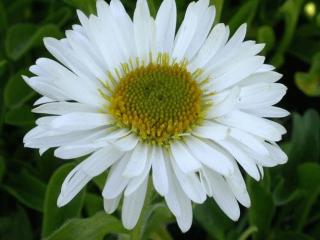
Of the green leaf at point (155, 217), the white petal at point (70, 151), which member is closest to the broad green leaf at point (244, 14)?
the green leaf at point (155, 217)

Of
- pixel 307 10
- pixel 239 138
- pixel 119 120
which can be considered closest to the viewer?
pixel 239 138

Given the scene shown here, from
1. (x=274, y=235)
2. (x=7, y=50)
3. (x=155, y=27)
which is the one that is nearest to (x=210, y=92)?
(x=155, y=27)

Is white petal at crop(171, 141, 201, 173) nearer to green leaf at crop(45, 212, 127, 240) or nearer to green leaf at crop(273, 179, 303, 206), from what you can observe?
green leaf at crop(45, 212, 127, 240)

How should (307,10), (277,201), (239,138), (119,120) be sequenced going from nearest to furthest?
1. (239,138)
2. (119,120)
3. (277,201)
4. (307,10)

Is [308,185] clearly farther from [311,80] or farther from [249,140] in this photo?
[249,140]

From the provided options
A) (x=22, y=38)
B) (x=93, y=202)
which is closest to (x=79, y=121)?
(x=93, y=202)

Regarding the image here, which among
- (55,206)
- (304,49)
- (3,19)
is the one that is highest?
(3,19)

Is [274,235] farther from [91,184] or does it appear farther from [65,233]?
[65,233]

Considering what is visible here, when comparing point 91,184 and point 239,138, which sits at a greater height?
point 239,138
